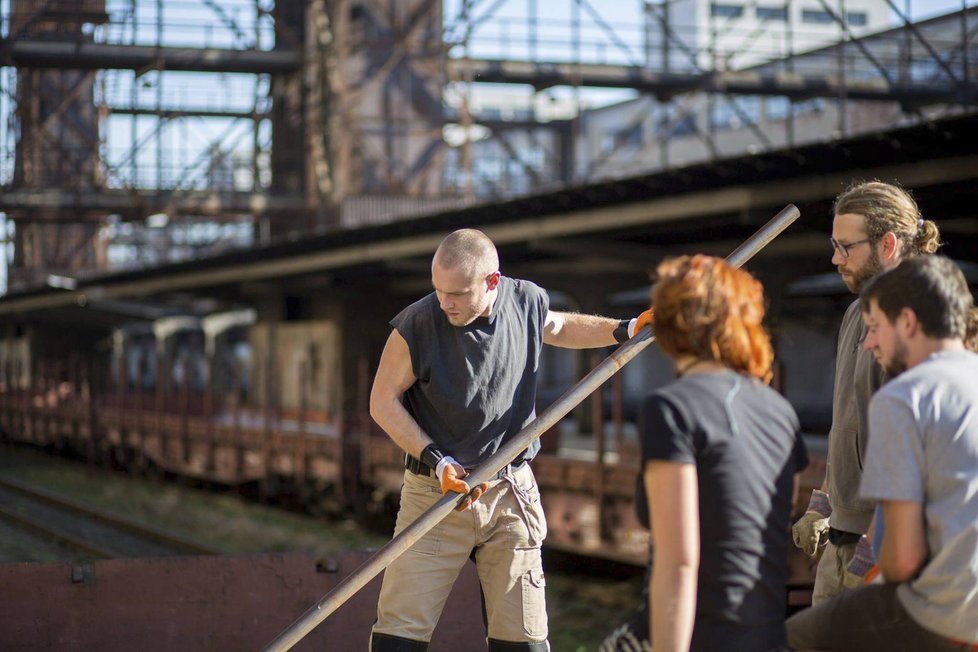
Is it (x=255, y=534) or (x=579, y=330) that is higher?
(x=579, y=330)

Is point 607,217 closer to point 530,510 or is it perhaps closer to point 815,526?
point 530,510

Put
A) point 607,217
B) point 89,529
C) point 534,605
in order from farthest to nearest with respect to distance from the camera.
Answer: point 89,529, point 607,217, point 534,605

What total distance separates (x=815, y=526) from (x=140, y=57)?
27439 millimetres

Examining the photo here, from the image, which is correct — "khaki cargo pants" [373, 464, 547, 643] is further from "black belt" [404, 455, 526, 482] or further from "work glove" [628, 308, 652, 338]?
"work glove" [628, 308, 652, 338]

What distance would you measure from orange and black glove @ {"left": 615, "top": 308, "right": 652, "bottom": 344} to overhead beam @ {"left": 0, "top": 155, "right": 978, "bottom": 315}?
25.7 feet

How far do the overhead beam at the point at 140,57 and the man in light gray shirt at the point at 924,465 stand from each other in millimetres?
27402

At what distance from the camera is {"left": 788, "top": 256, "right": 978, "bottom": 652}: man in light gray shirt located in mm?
3066

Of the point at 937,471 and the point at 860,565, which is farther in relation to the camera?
the point at 860,565

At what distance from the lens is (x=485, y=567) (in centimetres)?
470

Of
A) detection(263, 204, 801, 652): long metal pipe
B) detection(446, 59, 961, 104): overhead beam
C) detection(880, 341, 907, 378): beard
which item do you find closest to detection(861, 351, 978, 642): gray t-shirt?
detection(880, 341, 907, 378): beard

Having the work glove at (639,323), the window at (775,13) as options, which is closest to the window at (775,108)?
the window at (775,13)

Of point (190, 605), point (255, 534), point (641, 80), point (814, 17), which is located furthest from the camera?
point (814, 17)

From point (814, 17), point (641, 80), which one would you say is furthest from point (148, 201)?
point (814, 17)

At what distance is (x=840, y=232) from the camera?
4.01m
